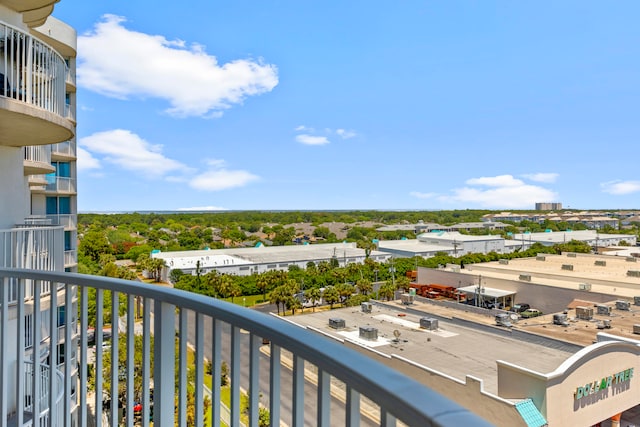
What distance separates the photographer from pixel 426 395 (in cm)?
77

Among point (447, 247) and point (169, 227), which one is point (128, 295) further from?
point (169, 227)

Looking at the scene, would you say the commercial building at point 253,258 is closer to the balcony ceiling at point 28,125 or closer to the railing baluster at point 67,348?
the balcony ceiling at point 28,125

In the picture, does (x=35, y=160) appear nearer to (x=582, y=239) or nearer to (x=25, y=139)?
(x=25, y=139)

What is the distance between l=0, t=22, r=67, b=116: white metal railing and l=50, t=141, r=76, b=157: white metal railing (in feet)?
29.9

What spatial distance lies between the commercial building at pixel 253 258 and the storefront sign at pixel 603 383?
2489 centimetres

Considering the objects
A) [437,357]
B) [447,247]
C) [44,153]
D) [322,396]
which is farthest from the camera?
[447,247]

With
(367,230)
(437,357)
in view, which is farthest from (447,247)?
(437,357)

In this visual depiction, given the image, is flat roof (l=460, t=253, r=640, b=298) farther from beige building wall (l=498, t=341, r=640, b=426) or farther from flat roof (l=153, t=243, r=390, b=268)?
flat roof (l=153, t=243, r=390, b=268)

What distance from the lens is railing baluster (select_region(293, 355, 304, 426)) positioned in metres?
1.08

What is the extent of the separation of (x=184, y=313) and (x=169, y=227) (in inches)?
3420

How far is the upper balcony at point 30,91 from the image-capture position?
3537mm

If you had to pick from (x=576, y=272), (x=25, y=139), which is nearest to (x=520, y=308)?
(x=576, y=272)

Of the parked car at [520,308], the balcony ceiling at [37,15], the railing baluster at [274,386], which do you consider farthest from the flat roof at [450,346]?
the balcony ceiling at [37,15]

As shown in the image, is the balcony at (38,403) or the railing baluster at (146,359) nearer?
the railing baluster at (146,359)
